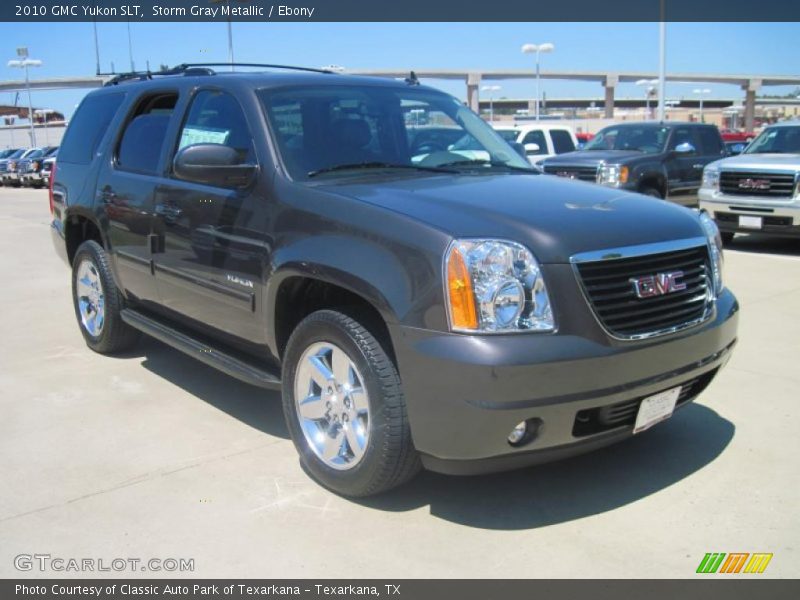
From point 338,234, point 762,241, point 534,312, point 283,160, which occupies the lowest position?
point 762,241

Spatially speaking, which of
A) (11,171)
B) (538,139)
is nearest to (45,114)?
(11,171)

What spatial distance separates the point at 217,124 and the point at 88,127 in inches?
82.0

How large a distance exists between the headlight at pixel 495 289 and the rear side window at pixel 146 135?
2648 millimetres

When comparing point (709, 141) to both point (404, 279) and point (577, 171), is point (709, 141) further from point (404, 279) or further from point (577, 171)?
point (404, 279)

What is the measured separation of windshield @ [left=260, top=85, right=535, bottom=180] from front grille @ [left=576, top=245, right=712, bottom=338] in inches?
52.1

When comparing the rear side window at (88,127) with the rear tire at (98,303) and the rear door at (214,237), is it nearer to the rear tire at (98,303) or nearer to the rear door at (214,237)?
the rear tire at (98,303)

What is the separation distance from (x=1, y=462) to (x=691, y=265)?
356cm

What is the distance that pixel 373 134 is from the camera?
4371 mm

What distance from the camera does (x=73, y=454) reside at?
4.23 meters

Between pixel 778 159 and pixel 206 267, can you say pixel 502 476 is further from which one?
pixel 778 159

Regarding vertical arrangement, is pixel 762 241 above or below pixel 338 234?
below

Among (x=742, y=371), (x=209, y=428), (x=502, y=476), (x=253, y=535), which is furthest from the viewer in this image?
A: (x=742, y=371)
